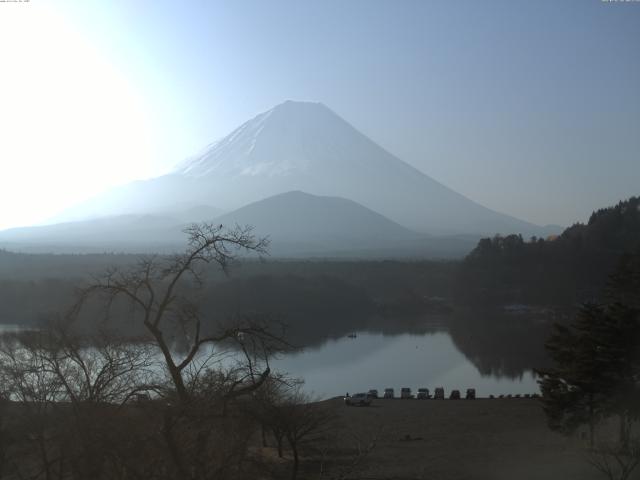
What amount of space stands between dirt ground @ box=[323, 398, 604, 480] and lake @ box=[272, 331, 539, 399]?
6.67 ft

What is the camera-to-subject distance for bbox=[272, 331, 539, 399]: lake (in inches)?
545

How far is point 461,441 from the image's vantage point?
27.1 feet

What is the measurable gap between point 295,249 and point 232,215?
22.6 ft

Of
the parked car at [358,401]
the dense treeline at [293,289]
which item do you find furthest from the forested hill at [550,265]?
the parked car at [358,401]

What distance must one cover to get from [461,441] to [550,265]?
2620cm

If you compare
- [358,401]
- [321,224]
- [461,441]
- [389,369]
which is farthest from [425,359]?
[321,224]

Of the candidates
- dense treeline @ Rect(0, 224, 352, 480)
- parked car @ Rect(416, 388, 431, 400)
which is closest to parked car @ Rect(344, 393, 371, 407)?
parked car @ Rect(416, 388, 431, 400)

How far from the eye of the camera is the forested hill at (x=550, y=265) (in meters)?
30.8

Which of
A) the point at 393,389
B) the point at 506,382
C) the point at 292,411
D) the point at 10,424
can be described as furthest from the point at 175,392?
the point at 506,382

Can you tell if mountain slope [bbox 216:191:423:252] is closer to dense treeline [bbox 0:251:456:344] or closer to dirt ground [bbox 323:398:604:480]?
dense treeline [bbox 0:251:456:344]

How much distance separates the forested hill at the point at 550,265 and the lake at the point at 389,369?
40.8ft

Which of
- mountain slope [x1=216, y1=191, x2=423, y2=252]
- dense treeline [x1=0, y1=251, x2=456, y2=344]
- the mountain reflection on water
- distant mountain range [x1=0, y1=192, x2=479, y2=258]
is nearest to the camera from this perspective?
the mountain reflection on water

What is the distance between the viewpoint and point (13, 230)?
300 ft

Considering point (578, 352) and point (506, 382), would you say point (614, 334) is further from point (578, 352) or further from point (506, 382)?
point (506, 382)
